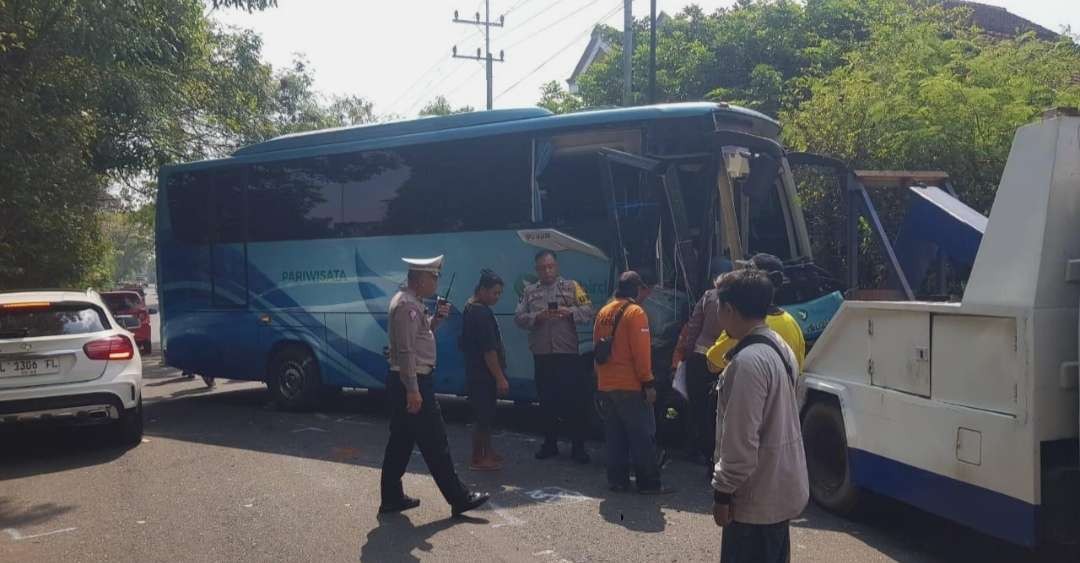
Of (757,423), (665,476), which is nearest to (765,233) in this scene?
(665,476)

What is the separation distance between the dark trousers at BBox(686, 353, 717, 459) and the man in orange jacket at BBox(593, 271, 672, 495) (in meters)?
0.63

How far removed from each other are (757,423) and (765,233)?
5.57m

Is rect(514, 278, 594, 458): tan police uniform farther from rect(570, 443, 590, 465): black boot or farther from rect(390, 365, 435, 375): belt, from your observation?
rect(390, 365, 435, 375): belt

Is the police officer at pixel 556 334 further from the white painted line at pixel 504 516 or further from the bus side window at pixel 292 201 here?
the bus side window at pixel 292 201

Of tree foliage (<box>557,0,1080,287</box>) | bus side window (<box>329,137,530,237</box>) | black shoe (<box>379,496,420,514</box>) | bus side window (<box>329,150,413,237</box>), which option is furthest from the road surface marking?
bus side window (<box>329,150,413,237</box>)

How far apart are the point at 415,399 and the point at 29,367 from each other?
172 inches

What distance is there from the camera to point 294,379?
11273 mm

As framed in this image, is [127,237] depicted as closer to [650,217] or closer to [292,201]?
[292,201]

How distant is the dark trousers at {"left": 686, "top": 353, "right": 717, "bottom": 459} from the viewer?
7.34 metres

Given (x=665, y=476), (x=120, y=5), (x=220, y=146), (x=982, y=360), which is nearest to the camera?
(x=982, y=360)

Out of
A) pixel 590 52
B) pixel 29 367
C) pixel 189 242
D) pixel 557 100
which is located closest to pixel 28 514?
pixel 29 367

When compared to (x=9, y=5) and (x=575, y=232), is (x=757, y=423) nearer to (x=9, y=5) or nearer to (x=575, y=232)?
(x=575, y=232)

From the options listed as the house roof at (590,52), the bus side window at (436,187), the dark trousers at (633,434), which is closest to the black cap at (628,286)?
the dark trousers at (633,434)

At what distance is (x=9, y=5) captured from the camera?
10.5m
